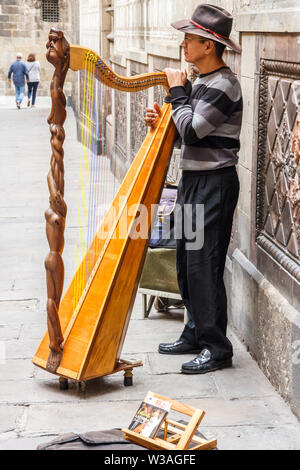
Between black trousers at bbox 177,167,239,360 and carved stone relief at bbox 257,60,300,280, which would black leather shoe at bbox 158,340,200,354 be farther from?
carved stone relief at bbox 257,60,300,280

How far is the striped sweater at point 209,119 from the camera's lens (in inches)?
165

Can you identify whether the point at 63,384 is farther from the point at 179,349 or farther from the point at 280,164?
the point at 280,164

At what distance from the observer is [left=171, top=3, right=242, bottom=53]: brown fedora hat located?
420cm

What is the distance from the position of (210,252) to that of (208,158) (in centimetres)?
50

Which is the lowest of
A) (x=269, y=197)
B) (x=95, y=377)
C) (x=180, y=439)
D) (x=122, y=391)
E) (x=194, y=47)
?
(x=122, y=391)

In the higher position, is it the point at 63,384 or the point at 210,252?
the point at 210,252

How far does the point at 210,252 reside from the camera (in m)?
4.41

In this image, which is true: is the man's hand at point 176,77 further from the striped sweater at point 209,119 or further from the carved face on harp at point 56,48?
the carved face on harp at point 56,48

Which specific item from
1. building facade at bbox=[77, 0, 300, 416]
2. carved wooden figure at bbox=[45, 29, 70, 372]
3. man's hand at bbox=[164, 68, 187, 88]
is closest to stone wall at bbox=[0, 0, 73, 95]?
building facade at bbox=[77, 0, 300, 416]

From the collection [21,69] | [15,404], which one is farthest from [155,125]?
[21,69]

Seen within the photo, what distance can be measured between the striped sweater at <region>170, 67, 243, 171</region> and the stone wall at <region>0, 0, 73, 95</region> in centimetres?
2503

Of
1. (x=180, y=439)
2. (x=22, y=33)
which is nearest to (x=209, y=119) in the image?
(x=180, y=439)

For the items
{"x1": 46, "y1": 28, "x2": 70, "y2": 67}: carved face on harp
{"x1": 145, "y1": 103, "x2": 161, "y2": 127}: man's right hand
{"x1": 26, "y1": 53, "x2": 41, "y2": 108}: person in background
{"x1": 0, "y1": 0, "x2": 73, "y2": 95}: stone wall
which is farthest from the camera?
{"x1": 0, "y1": 0, "x2": 73, "y2": 95}: stone wall
